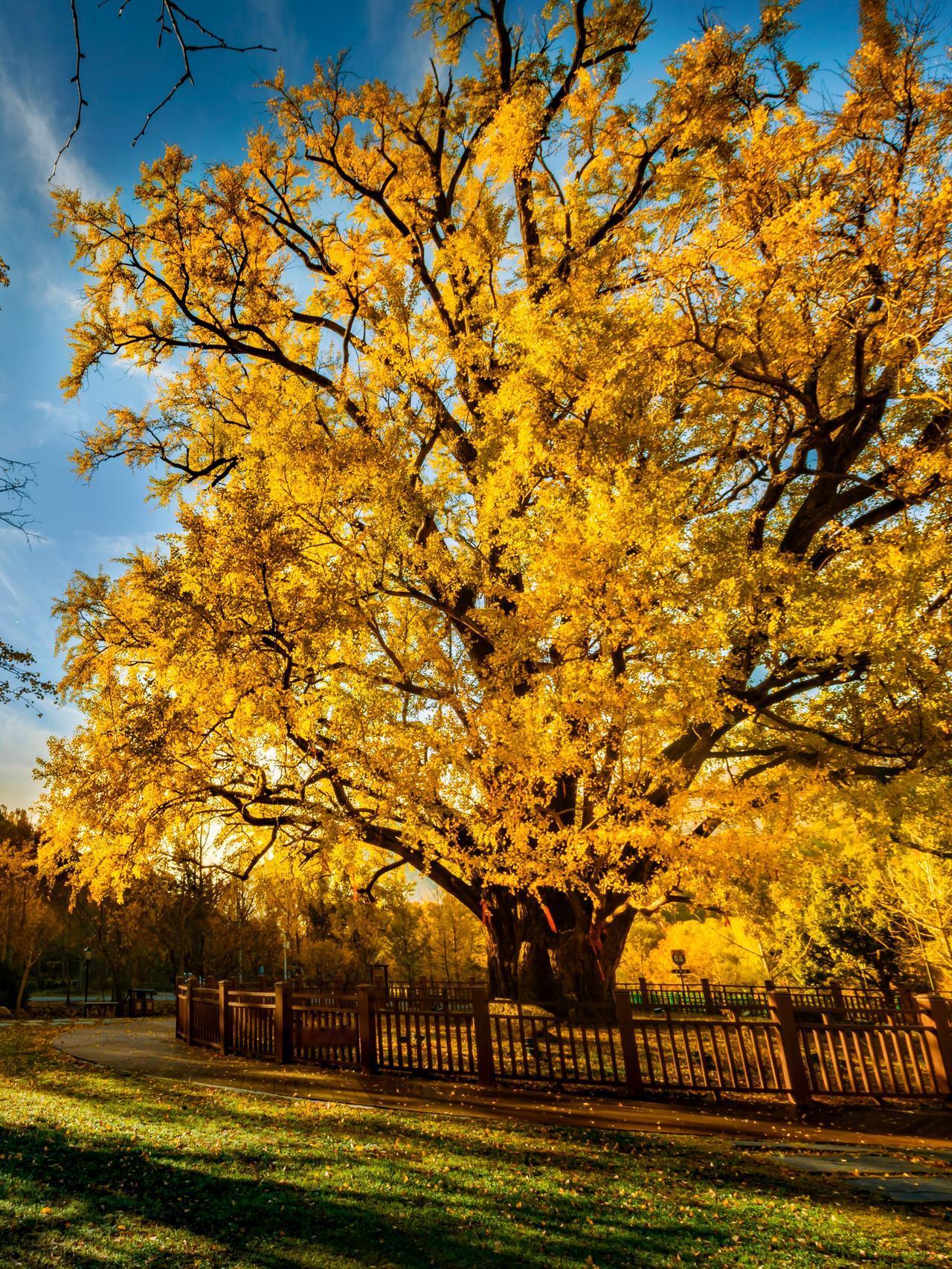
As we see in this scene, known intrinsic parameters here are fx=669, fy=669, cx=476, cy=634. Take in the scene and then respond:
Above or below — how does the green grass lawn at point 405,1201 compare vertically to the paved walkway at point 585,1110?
above

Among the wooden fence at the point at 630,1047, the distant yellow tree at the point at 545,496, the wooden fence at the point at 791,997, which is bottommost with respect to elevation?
the wooden fence at the point at 791,997

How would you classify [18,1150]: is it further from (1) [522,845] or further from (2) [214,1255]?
(1) [522,845]

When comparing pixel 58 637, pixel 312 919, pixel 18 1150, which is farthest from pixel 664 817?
pixel 312 919

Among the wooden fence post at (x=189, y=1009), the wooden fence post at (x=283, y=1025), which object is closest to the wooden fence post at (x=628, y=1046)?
the wooden fence post at (x=283, y=1025)

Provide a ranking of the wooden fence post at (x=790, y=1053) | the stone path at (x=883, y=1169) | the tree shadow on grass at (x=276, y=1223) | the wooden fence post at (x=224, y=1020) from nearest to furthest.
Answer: the tree shadow on grass at (x=276, y=1223) → the stone path at (x=883, y=1169) → the wooden fence post at (x=790, y=1053) → the wooden fence post at (x=224, y=1020)

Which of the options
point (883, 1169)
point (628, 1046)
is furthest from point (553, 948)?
point (883, 1169)

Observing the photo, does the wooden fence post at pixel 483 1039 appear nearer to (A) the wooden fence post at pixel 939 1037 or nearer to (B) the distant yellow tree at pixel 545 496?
(B) the distant yellow tree at pixel 545 496

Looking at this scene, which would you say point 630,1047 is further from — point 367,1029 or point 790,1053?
point 367,1029

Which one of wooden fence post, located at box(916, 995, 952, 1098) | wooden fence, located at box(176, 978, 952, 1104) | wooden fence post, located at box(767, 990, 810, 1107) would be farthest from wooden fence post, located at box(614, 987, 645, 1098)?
wooden fence post, located at box(916, 995, 952, 1098)

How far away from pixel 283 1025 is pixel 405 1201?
811cm

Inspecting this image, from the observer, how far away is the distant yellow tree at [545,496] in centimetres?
805

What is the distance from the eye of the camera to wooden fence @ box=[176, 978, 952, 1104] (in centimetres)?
878

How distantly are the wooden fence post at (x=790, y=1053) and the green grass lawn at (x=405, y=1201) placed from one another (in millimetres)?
2459

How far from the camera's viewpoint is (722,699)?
27.5 feet
